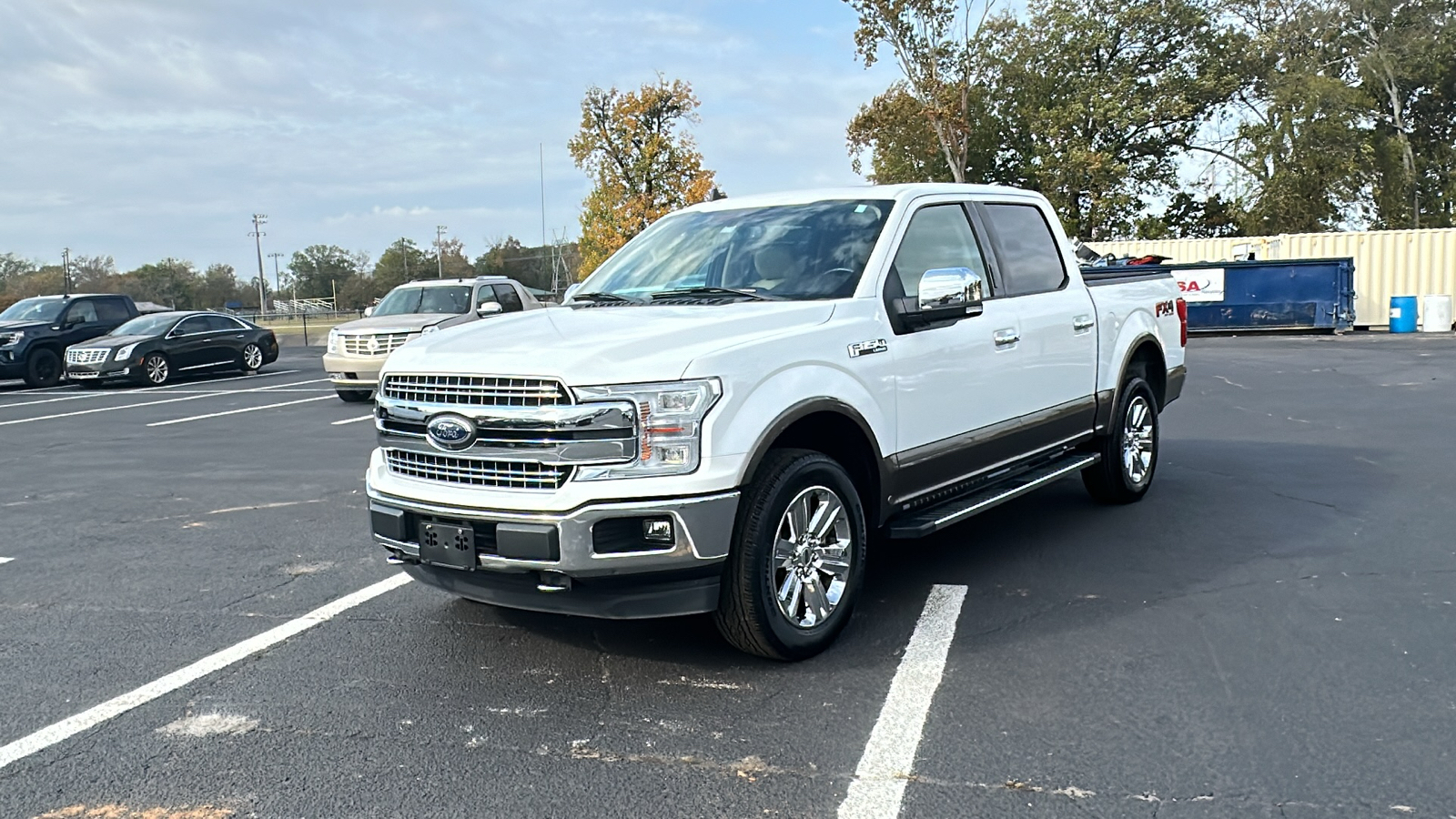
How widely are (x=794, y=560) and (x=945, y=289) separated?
51.3 inches

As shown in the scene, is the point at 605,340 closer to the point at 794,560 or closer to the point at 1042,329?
the point at 794,560

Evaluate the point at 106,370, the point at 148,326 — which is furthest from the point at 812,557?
the point at 148,326

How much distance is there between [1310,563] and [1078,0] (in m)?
40.3

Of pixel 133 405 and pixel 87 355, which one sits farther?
pixel 87 355

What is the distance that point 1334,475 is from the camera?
7.87 m

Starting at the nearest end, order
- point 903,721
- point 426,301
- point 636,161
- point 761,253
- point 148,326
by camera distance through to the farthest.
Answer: point 903,721 < point 761,253 < point 426,301 < point 148,326 < point 636,161

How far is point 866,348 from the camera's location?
461 cm

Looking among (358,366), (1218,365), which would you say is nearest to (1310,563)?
(358,366)

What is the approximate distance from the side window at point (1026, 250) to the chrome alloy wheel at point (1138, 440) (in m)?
1.19

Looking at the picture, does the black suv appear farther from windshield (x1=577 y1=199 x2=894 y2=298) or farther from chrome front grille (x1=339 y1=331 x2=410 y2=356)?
windshield (x1=577 y1=199 x2=894 y2=298)

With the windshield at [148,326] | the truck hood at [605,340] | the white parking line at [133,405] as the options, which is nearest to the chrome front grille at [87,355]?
the windshield at [148,326]

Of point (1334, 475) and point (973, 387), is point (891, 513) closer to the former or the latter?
point (973, 387)

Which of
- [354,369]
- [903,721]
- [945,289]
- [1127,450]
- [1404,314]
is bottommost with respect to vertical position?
[903,721]

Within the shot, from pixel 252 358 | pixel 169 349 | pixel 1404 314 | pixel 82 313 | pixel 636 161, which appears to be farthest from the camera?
pixel 636 161
